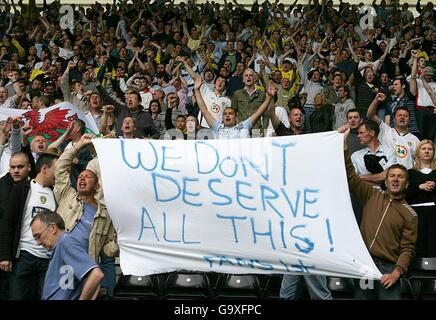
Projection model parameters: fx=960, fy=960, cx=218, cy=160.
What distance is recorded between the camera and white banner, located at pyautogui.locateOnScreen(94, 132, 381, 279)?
275 inches

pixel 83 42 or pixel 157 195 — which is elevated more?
pixel 83 42

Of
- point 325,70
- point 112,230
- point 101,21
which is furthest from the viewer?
point 101,21

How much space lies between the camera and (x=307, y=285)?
7.38 meters

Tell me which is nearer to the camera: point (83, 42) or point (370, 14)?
point (83, 42)

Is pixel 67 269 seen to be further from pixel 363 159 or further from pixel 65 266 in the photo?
pixel 363 159

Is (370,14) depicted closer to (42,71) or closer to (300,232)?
(42,71)

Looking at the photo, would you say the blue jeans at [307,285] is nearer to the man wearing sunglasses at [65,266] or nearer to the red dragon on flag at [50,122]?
the man wearing sunglasses at [65,266]

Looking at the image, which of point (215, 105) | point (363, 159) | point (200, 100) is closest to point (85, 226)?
point (363, 159)

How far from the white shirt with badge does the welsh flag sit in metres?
2.55

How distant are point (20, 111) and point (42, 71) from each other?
15.3 ft

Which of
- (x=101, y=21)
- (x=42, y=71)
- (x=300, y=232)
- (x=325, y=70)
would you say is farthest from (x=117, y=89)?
(x=300, y=232)

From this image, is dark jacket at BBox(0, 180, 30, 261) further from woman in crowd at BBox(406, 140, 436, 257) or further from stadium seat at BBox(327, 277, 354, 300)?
woman in crowd at BBox(406, 140, 436, 257)

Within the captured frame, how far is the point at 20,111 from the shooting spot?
35.8ft

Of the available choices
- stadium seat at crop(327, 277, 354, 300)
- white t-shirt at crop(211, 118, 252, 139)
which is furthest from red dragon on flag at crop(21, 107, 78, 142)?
stadium seat at crop(327, 277, 354, 300)
